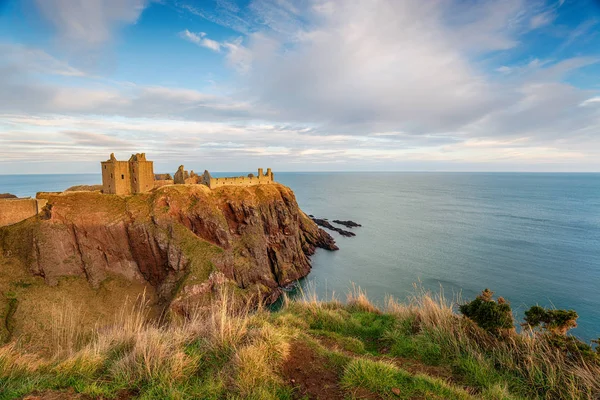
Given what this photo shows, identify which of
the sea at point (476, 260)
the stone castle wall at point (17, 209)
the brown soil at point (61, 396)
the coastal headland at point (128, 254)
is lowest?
the sea at point (476, 260)

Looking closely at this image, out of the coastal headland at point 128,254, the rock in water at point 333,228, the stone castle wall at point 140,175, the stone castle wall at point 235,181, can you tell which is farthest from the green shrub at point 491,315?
the rock in water at point 333,228

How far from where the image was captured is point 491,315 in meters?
7.96

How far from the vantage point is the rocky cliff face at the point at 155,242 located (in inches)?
1318

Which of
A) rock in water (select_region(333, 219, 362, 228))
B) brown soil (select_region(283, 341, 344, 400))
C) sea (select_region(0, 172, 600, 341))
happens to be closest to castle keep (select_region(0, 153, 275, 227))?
sea (select_region(0, 172, 600, 341))

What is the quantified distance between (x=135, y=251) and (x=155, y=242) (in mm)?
2855

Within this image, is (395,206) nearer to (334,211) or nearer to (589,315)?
(334,211)

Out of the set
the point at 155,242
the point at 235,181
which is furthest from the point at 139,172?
the point at 235,181

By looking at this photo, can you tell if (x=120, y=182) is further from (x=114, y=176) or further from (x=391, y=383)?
(x=391, y=383)

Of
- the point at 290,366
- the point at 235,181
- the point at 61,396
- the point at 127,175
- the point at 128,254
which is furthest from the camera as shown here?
the point at 235,181

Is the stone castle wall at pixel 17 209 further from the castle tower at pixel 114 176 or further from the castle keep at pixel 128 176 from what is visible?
the castle keep at pixel 128 176

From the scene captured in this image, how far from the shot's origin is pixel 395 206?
124 m

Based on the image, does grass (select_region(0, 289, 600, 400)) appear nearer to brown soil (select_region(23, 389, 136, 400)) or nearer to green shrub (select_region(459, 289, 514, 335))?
brown soil (select_region(23, 389, 136, 400))

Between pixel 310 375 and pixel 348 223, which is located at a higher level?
pixel 310 375

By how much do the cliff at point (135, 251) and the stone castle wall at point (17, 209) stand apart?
90 cm
